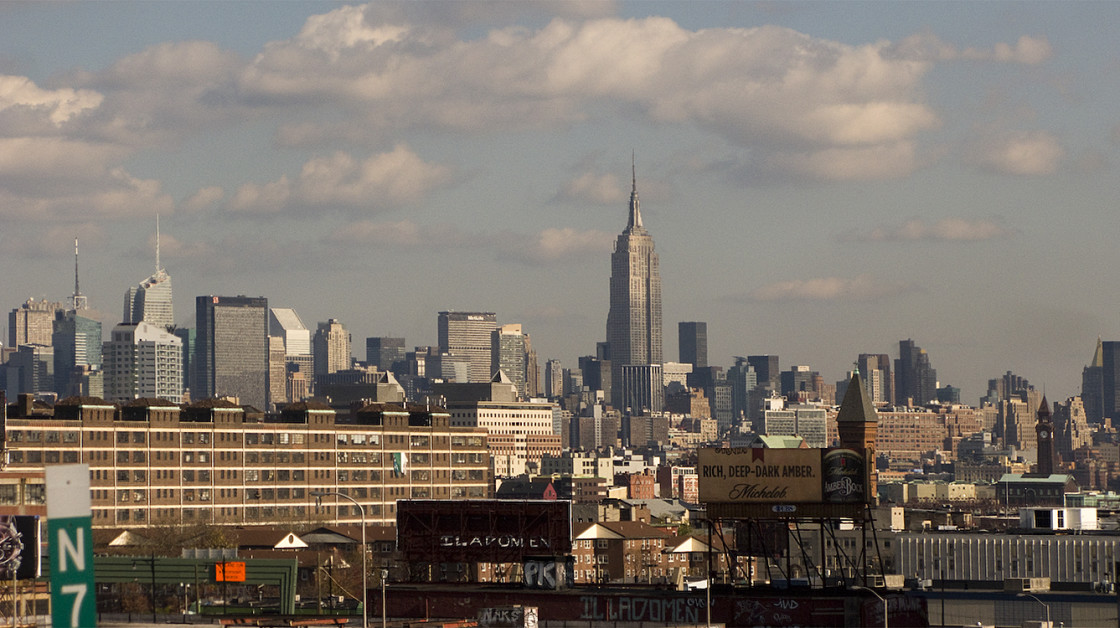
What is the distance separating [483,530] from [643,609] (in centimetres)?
1449

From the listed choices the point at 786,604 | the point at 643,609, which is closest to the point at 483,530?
the point at 643,609

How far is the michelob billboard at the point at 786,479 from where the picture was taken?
12506 cm

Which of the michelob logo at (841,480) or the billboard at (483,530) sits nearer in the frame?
the michelob logo at (841,480)

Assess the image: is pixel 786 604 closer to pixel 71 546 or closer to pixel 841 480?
pixel 841 480

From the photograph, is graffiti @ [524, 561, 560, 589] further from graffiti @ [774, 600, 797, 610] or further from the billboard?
graffiti @ [774, 600, 797, 610]

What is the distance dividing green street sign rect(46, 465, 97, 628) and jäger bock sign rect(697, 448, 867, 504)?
97908mm

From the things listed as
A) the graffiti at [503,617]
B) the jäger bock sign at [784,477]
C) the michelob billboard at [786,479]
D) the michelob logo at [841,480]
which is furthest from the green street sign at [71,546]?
the michelob logo at [841,480]

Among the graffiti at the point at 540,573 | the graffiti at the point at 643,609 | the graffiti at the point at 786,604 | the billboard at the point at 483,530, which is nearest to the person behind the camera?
the graffiti at the point at 786,604

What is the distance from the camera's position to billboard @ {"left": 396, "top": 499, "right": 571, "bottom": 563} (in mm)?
139250

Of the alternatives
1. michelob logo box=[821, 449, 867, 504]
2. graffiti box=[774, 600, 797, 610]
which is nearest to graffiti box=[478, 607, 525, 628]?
graffiti box=[774, 600, 797, 610]

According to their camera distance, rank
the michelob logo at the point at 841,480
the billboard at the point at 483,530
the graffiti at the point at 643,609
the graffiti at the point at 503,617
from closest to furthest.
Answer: the graffiti at the point at 503,617
the michelob logo at the point at 841,480
the graffiti at the point at 643,609
the billboard at the point at 483,530

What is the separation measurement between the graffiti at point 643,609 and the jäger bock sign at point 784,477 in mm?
8460

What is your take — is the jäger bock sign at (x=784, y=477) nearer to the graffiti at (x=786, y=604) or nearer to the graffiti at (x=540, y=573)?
the graffiti at (x=786, y=604)

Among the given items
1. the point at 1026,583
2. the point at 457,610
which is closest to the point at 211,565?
the point at 457,610
